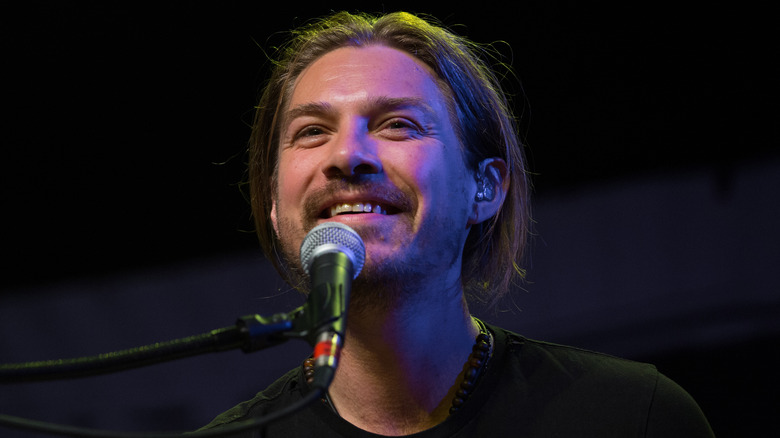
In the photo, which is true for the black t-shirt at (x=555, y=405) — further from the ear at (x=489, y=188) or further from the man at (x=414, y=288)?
the ear at (x=489, y=188)

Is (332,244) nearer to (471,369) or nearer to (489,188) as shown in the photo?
(471,369)

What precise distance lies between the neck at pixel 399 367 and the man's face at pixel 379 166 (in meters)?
0.12

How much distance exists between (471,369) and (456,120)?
69cm

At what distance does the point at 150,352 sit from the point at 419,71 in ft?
4.03

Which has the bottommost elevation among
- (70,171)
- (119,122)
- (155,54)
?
(70,171)

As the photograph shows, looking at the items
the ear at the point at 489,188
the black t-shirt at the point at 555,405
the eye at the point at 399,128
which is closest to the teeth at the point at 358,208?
the eye at the point at 399,128

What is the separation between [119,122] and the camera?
10.0ft

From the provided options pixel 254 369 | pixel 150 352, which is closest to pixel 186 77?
pixel 254 369

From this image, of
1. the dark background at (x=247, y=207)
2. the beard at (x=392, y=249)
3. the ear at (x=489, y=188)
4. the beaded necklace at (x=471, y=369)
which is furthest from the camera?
the dark background at (x=247, y=207)

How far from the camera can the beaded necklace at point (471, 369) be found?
174cm

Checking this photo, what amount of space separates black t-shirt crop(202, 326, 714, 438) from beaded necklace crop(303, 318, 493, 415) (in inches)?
0.7

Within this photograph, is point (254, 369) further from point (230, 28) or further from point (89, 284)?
point (230, 28)

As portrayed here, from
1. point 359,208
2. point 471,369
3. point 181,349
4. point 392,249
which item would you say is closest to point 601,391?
A: point 471,369

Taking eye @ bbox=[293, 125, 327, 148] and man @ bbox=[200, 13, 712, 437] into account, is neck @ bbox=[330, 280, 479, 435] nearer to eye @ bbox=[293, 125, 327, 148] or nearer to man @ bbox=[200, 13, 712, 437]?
man @ bbox=[200, 13, 712, 437]
